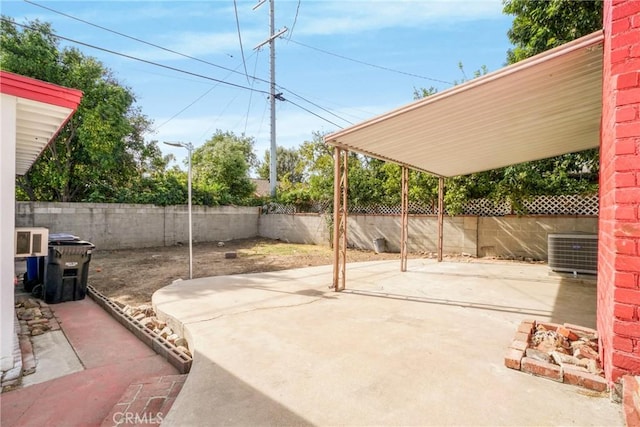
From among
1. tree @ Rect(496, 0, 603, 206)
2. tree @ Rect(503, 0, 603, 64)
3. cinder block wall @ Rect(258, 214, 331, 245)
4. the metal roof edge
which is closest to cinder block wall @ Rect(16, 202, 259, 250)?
cinder block wall @ Rect(258, 214, 331, 245)

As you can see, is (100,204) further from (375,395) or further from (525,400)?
(525,400)

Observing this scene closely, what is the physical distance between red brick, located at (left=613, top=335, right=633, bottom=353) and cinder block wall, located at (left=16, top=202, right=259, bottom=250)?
12645mm

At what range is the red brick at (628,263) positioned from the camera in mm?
1675

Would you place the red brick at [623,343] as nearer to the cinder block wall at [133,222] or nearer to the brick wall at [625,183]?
the brick wall at [625,183]

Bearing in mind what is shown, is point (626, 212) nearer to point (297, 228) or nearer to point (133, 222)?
point (297, 228)

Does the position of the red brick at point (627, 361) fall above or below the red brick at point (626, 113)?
below

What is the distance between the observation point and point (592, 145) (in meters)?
5.61

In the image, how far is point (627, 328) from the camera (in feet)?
5.61

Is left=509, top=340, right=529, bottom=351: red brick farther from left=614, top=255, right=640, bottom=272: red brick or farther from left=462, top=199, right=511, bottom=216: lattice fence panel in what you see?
left=462, top=199, right=511, bottom=216: lattice fence panel

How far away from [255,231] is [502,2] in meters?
12.4

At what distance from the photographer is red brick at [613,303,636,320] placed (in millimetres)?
1690

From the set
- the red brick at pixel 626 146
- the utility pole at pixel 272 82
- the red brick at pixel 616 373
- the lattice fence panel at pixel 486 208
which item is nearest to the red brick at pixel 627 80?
the red brick at pixel 626 146

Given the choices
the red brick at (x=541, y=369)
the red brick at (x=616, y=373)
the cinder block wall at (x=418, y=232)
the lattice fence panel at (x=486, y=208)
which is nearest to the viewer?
the red brick at (x=616, y=373)

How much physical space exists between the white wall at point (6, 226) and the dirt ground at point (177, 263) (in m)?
2.26
